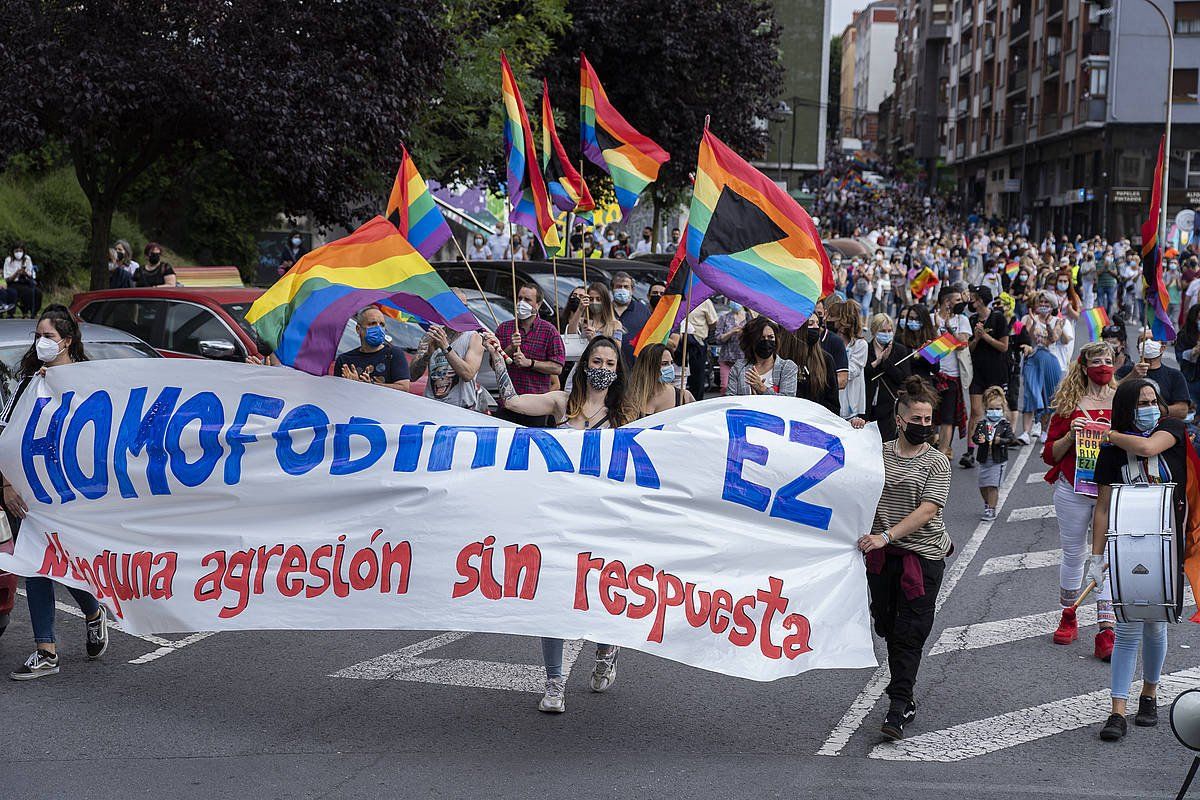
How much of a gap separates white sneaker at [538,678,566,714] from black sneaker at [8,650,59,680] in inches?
96.1

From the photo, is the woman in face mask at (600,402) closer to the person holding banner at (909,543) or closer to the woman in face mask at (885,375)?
the person holding banner at (909,543)

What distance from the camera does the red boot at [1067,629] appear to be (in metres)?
7.70

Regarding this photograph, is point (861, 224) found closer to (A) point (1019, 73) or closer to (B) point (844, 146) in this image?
(A) point (1019, 73)

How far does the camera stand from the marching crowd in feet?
20.1

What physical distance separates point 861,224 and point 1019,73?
11.7m

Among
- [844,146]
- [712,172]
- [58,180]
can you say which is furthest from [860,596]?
[844,146]

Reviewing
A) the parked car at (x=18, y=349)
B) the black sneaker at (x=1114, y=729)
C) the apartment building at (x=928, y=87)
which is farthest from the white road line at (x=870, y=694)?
the apartment building at (x=928, y=87)

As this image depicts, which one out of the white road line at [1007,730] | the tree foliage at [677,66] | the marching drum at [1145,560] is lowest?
the white road line at [1007,730]

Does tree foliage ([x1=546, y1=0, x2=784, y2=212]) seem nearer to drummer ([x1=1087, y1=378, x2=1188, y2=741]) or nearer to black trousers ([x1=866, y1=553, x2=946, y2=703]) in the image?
drummer ([x1=1087, y1=378, x2=1188, y2=741])

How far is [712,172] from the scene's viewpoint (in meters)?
7.36

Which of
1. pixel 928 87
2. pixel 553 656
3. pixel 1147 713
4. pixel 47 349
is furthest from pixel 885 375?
pixel 928 87

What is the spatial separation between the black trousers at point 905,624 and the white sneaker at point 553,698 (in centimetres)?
145

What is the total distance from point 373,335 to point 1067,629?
14.3 feet

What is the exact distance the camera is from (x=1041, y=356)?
14539mm
